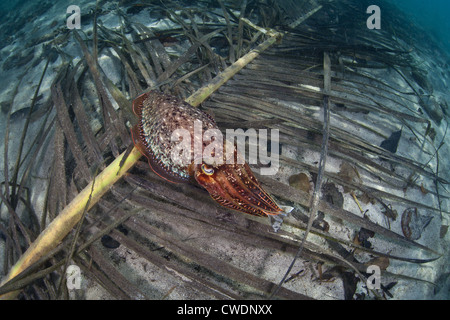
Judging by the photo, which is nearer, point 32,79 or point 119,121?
point 119,121

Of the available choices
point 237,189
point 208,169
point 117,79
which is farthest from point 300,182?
point 117,79

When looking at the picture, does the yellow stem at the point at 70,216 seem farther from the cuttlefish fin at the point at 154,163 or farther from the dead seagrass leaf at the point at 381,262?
the dead seagrass leaf at the point at 381,262

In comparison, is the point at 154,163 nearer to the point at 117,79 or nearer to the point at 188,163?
the point at 188,163

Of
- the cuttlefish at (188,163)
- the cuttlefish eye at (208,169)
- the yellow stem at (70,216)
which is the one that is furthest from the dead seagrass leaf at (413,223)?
the yellow stem at (70,216)

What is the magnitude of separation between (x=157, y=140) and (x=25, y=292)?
6.67 ft

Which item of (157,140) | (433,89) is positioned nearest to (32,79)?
(157,140)

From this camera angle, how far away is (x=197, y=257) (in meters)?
2.34

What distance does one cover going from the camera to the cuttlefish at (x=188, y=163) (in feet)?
7.89

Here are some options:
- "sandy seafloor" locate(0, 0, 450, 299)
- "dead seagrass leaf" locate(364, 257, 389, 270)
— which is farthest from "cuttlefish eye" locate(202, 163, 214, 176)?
"dead seagrass leaf" locate(364, 257, 389, 270)

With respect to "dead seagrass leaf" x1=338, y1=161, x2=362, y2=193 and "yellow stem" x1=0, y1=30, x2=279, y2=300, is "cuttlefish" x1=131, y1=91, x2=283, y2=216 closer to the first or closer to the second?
"yellow stem" x1=0, y1=30, x2=279, y2=300

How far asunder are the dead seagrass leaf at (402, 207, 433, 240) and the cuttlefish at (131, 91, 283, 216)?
2365mm

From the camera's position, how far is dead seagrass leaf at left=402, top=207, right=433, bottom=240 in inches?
131
